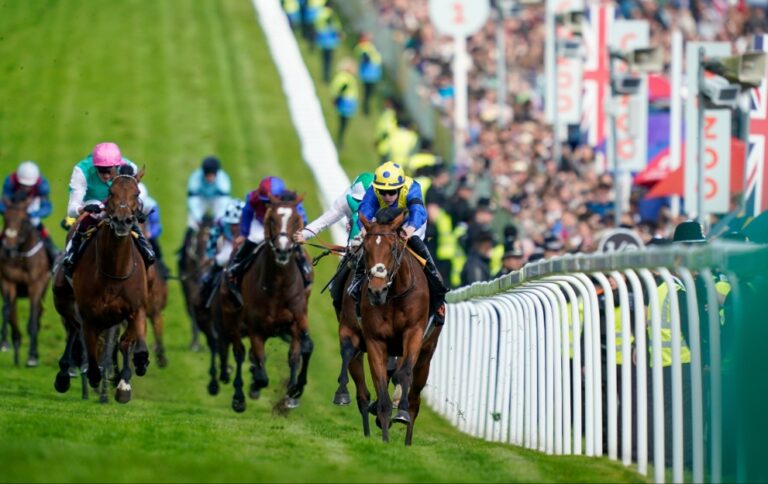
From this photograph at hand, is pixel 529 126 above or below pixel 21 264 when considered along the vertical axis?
above

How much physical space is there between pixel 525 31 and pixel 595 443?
103ft

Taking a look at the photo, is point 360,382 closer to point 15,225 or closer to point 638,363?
point 638,363

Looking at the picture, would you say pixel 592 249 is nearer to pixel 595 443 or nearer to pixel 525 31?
pixel 595 443

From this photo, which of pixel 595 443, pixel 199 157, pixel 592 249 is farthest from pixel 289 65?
pixel 595 443

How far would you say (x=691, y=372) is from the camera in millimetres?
8289

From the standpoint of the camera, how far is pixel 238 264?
15289mm

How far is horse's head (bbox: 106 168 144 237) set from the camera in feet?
40.6

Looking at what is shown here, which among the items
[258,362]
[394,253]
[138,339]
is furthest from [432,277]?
[258,362]

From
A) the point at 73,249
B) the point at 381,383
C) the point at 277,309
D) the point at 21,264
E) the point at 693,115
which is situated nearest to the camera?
the point at 381,383

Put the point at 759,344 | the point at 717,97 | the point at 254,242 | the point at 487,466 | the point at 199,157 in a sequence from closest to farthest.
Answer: the point at 759,344 < the point at 487,466 < the point at 254,242 < the point at 717,97 < the point at 199,157

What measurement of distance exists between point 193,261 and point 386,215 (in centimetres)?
937

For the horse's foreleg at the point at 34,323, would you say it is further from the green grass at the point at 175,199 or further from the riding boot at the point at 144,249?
the riding boot at the point at 144,249

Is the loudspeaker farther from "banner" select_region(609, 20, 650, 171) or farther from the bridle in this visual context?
the bridle

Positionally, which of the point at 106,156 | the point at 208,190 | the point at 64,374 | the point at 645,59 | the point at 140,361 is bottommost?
the point at 64,374
